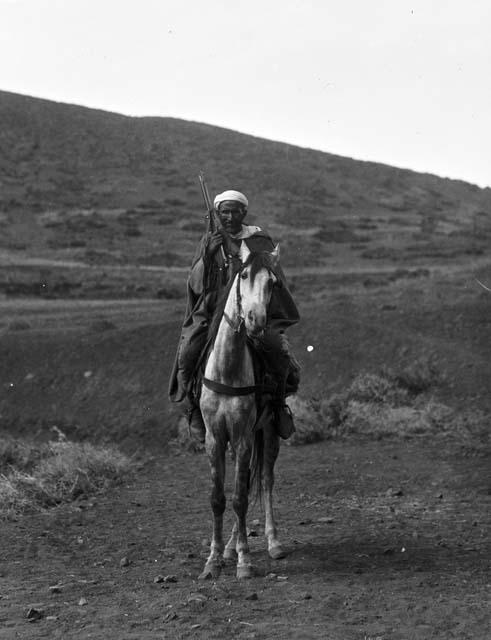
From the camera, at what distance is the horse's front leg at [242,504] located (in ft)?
24.1

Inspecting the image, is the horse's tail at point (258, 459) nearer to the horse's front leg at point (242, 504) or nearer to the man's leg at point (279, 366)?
the man's leg at point (279, 366)

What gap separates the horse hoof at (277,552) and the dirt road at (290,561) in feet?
0.20

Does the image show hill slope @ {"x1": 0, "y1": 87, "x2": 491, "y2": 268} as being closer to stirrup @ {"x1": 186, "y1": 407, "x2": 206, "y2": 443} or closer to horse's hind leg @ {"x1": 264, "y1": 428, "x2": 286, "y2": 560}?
horse's hind leg @ {"x1": 264, "y1": 428, "x2": 286, "y2": 560}

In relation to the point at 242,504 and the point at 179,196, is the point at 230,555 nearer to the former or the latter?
the point at 242,504

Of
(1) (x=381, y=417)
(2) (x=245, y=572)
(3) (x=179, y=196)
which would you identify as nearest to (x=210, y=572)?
(2) (x=245, y=572)

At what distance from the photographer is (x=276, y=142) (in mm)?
87562

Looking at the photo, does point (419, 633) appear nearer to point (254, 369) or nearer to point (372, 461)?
point (254, 369)

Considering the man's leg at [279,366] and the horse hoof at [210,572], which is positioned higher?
the man's leg at [279,366]

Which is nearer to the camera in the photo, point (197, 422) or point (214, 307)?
point (214, 307)

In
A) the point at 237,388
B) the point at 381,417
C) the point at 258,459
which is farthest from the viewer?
the point at 381,417

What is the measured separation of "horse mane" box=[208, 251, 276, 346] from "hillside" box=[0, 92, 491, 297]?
25.9m

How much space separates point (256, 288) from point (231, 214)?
1325mm

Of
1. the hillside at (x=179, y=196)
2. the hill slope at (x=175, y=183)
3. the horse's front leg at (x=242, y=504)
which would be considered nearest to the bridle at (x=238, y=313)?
the horse's front leg at (x=242, y=504)

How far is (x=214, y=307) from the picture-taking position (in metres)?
7.89
